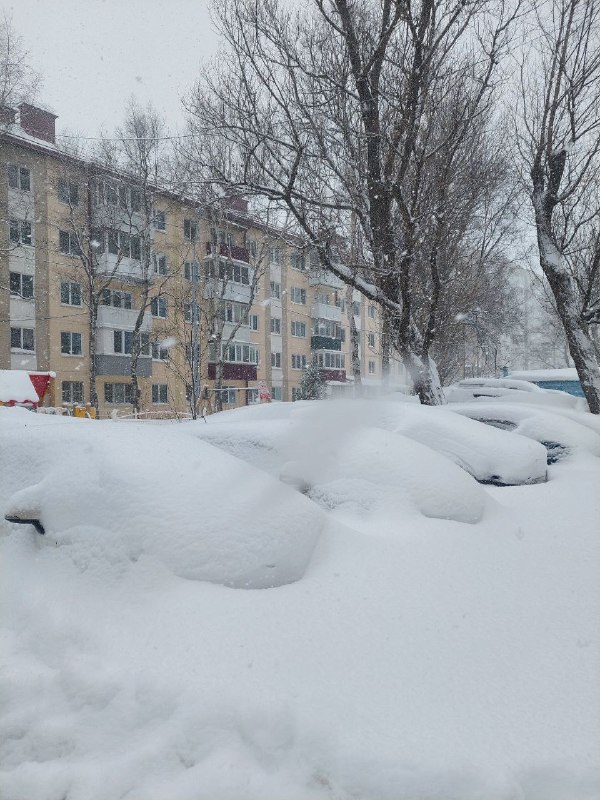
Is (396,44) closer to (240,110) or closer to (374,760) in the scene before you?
(240,110)

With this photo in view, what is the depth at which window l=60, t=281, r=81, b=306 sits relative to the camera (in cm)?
2609

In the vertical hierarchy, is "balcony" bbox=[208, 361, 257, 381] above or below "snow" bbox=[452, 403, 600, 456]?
above

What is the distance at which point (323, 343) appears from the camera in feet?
128

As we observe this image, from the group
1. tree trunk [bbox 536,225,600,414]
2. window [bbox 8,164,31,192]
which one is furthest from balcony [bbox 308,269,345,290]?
window [bbox 8,164,31,192]

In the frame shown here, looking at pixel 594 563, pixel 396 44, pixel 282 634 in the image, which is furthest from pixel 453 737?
pixel 396 44

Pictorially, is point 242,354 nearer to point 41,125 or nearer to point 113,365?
point 113,365

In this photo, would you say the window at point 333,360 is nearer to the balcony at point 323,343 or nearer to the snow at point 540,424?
the balcony at point 323,343

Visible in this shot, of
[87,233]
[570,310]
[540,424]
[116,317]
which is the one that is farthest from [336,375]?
[540,424]

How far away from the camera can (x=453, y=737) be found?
204 cm

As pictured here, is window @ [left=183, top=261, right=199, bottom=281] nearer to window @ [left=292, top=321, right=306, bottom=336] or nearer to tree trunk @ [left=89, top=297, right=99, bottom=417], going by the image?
tree trunk @ [left=89, top=297, right=99, bottom=417]

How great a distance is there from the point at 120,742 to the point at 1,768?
1.44 feet

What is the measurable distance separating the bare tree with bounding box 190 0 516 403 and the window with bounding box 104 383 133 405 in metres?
18.9

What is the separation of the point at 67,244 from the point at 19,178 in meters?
3.15

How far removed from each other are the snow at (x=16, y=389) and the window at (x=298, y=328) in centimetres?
2434
